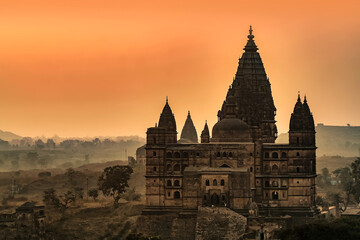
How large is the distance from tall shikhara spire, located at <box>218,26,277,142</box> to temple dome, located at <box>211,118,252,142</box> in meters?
6.45

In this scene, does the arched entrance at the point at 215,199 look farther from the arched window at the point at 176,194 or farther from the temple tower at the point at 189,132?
the temple tower at the point at 189,132

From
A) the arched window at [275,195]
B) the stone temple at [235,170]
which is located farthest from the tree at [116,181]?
the arched window at [275,195]

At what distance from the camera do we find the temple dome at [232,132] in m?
105

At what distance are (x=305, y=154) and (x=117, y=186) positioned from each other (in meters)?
26.4

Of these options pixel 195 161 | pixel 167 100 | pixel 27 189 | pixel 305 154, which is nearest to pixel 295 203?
pixel 305 154

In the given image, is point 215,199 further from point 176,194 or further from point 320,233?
point 320,233

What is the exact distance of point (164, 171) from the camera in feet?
344

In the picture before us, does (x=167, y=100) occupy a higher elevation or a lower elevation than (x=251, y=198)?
higher

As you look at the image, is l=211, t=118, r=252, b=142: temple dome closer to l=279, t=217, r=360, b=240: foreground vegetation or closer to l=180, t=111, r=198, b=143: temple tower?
l=279, t=217, r=360, b=240: foreground vegetation

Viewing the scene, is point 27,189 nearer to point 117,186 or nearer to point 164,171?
point 117,186

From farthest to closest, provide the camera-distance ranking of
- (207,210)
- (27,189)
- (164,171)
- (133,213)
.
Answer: (27,189)
(133,213)
(164,171)
(207,210)

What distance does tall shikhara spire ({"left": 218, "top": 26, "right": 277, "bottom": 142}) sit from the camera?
115m

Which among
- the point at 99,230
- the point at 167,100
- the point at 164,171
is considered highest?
the point at 167,100

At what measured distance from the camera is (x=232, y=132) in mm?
105062
